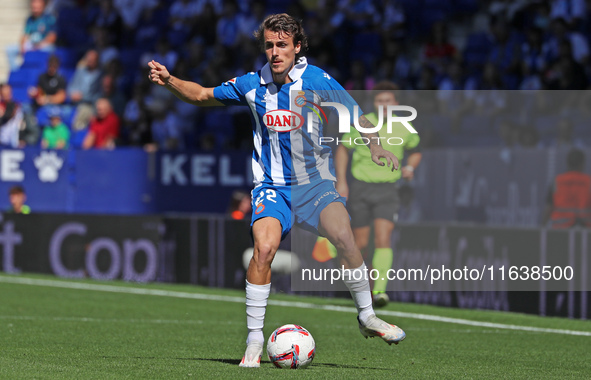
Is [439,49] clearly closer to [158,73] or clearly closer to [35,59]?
[35,59]

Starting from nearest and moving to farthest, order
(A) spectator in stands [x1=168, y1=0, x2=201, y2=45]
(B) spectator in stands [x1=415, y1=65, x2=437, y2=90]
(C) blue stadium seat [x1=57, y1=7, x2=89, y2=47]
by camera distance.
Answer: (B) spectator in stands [x1=415, y1=65, x2=437, y2=90] < (A) spectator in stands [x1=168, y1=0, x2=201, y2=45] < (C) blue stadium seat [x1=57, y1=7, x2=89, y2=47]

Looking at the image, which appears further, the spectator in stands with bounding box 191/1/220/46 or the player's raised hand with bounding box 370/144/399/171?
the spectator in stands with bounding box 191/1/220/46

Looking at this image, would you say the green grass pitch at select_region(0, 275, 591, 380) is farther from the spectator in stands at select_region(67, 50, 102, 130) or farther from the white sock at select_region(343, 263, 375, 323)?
the spectator in stands at select_region(67, 50, 102, 130)

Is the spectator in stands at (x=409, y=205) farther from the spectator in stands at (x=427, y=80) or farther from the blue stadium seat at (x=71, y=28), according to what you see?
the blue stadium seat at (x=71, y=28)

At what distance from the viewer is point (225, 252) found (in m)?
12.7

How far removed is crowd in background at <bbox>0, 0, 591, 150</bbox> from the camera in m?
13.7

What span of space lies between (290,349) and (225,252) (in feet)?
21.7

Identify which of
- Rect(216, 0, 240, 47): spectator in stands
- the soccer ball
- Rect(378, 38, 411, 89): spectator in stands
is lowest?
the soccer ball

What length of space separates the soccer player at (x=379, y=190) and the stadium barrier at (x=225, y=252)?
3.38ft

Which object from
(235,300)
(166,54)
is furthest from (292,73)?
(166,54)

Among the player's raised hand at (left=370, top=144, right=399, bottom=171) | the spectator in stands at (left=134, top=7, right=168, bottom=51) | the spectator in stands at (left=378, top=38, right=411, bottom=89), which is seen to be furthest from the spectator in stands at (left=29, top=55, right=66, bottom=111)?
the player's raised hand at (left=370, top=144, right=399, bottom=171)

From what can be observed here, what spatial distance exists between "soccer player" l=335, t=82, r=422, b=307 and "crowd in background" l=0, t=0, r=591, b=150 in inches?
A: 117

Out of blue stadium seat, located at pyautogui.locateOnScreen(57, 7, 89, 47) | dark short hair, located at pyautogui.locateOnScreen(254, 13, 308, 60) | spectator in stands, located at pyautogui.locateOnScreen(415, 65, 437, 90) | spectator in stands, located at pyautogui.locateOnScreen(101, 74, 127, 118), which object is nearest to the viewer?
dark short hair, located at pyautogui.locateOnScreen(254, 13, 308, 60)

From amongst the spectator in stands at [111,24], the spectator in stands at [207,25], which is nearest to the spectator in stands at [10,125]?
the spectator in stands at [111,24]
